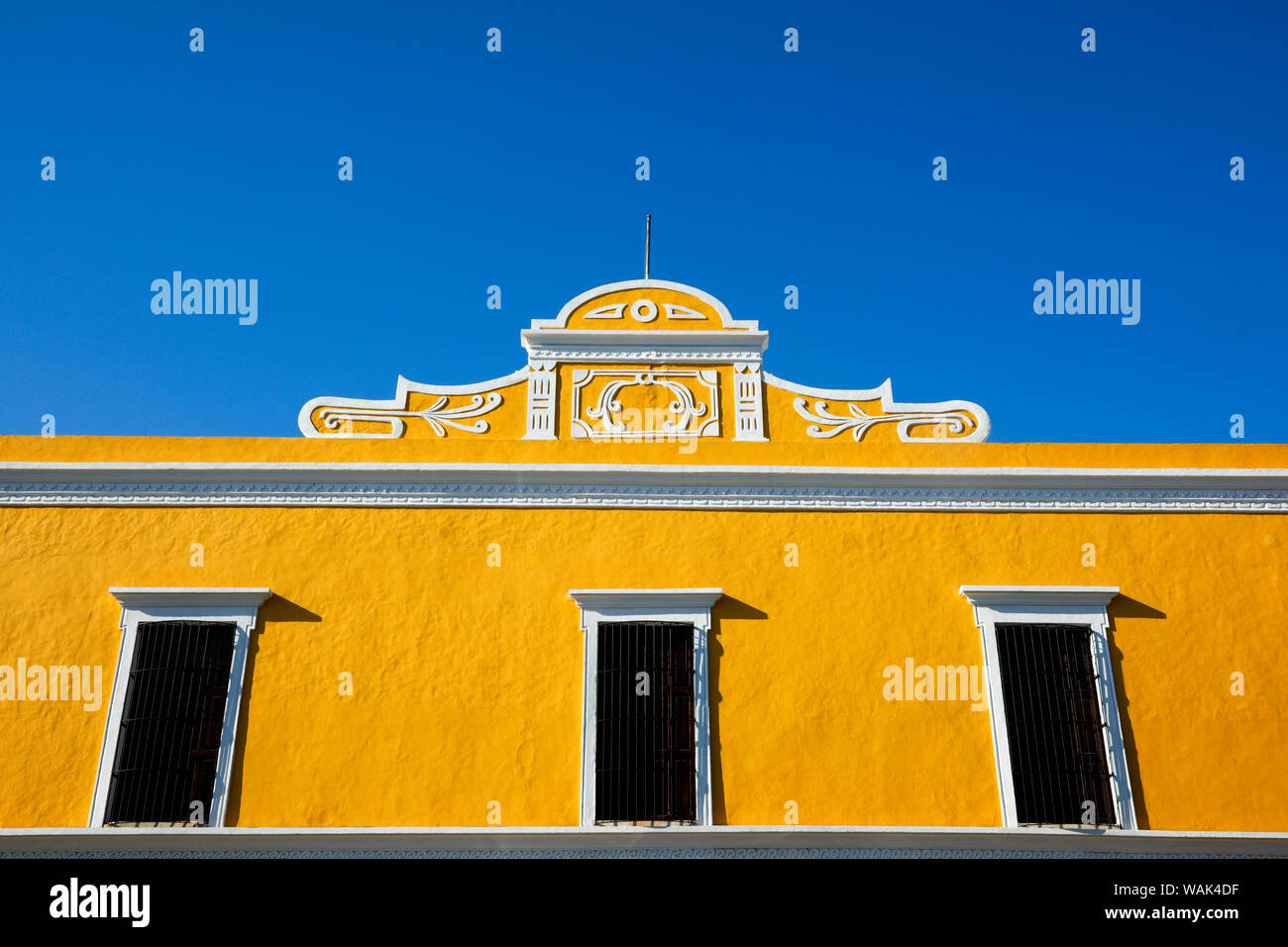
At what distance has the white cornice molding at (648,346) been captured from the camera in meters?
8.71

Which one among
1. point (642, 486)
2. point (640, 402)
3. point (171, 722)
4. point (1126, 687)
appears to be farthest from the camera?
point (640, 402)

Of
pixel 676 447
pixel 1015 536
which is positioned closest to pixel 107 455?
pixel 676 447

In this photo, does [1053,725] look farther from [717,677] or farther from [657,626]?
[657,626]

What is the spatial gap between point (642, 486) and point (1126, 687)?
12.9ft

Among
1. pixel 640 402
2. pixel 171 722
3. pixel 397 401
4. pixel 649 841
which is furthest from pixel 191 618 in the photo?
pixel 640 402

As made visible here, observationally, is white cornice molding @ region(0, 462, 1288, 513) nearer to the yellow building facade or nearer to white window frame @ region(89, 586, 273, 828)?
the yellow building facade

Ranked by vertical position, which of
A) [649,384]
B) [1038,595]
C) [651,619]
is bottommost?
[651,619]

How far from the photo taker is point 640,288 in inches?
357

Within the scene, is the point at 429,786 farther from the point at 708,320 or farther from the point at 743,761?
the point at 708,320

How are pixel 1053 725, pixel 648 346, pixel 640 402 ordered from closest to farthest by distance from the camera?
pixel 1053 725 → pixel 640 402 → pixel 648 346
